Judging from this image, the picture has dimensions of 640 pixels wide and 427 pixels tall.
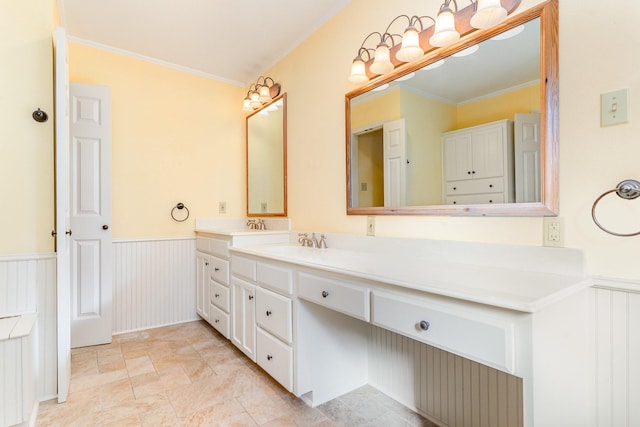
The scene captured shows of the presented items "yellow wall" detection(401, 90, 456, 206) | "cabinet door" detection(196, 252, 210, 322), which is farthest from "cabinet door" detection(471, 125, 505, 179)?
"cabinet door" detection(196, 252, 210, 322)

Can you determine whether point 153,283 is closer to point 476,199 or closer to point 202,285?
point 202,285

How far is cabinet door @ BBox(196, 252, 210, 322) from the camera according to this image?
2773 millimetres

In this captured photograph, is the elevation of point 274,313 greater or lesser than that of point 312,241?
lesser

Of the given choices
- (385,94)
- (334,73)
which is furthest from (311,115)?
(385,94)

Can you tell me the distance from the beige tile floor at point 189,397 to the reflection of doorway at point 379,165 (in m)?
1.12

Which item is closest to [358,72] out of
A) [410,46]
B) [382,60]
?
[382,60]

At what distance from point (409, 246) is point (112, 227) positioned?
2434 mm

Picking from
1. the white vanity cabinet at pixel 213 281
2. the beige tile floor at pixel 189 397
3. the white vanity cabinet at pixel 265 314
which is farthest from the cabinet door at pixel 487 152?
the white vanity cabinet at pixel 213 281

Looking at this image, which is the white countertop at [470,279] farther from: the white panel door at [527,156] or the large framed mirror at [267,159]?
the large framed mirror at [267,159]

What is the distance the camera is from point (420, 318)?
1.06m

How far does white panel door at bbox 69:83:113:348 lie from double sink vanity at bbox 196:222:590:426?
3.09 ft

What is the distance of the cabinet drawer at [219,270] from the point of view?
2379 mm

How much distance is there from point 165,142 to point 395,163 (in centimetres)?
220

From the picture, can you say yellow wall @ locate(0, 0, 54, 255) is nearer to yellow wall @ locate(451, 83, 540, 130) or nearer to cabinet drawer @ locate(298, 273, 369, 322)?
cabinet drawer @ locate(298, 273, 369, 322)
